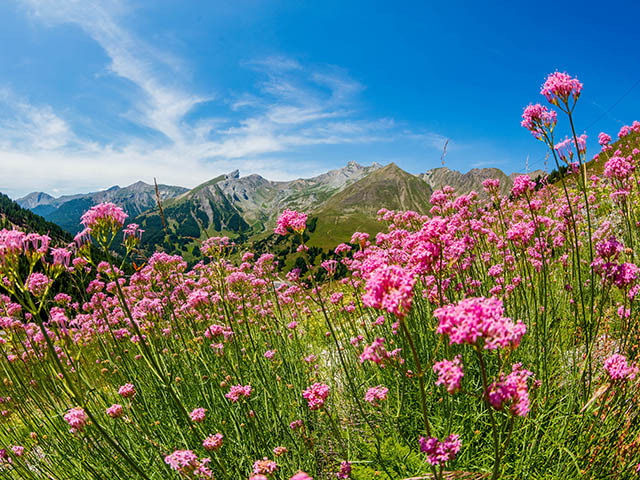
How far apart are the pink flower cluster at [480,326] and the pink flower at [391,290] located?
0.18 m

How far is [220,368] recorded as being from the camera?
5.50 meters

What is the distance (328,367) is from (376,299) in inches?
200

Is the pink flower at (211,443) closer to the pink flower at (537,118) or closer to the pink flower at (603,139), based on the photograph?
the pink flower at (537,118)

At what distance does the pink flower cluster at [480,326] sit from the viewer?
160 cm

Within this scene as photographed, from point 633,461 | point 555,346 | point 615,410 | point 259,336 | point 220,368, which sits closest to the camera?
point 633,461

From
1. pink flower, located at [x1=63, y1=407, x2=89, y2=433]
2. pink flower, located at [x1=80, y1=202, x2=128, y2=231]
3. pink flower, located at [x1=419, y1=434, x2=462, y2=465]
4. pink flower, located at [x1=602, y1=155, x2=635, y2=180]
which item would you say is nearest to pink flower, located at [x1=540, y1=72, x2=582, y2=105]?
pink flower, located at [x1=602, y1=155, x2=635, y2=180]

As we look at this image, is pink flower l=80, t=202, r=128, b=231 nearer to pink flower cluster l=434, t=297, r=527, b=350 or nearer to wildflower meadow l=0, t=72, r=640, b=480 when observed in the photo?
wildflower meadow l=0, t=72, r=640, b=480

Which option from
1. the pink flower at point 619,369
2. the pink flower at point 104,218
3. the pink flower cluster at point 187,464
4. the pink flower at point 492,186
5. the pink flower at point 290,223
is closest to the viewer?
the pink flower cluster at point 187,464

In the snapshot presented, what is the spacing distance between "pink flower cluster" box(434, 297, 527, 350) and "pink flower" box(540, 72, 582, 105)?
2.89 metres

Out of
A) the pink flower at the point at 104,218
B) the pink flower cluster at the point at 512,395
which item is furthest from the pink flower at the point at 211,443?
the pink flower cluster at the point at 512,395

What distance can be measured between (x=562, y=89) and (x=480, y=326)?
3.13 m

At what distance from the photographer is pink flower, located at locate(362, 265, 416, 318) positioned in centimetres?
172

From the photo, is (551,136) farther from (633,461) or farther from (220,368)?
(220,368)

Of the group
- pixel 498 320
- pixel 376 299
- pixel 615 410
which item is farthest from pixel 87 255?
pixel 615 410
